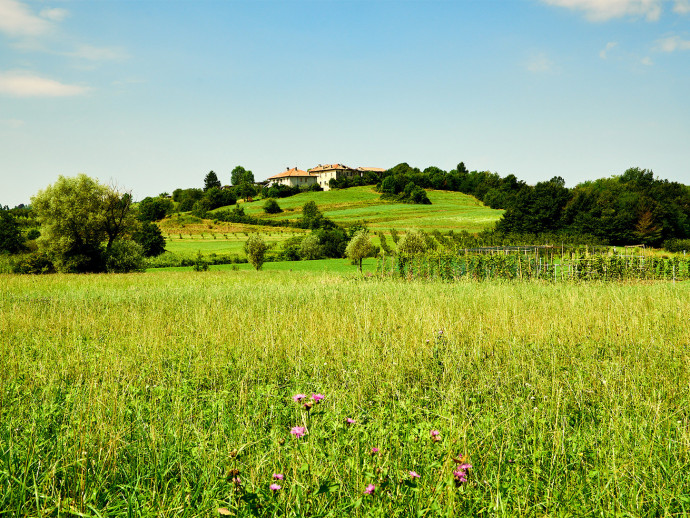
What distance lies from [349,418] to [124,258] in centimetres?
3135

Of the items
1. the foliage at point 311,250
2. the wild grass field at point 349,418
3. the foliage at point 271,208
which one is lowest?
the foliage at point 311,250

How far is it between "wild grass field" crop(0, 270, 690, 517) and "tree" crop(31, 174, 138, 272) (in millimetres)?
25448

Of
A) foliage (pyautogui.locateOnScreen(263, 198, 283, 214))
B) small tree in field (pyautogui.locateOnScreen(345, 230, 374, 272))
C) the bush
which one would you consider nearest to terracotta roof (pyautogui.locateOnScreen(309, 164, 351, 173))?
foliage (pyautogui.locateOnScreen(263, 198, 283, 214))

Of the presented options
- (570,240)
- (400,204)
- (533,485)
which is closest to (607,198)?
(570,240)

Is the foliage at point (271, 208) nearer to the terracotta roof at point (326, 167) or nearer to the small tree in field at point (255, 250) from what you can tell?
the small tree in field at point (255, 250)

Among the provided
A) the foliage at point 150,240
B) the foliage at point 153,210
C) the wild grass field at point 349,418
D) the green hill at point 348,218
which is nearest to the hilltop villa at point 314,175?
the green hill at point 348,218

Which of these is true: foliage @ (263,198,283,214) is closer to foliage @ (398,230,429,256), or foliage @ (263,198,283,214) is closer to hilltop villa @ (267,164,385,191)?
foliage @ (398,230,429,256)

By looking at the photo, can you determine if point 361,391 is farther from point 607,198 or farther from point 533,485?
point 607,198

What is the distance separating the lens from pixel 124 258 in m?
30.9

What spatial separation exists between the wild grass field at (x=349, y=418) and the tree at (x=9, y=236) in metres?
43.6

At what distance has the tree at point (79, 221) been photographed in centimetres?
3059

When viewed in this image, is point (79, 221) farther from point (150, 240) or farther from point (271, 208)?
point (271, 208)

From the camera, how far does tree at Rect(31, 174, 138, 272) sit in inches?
1204

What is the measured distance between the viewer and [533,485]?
295 cm
